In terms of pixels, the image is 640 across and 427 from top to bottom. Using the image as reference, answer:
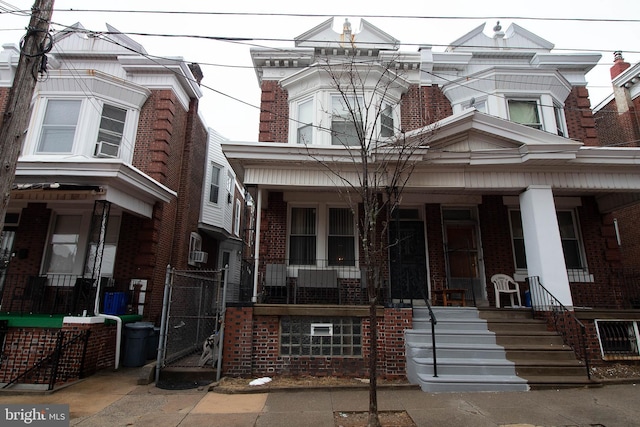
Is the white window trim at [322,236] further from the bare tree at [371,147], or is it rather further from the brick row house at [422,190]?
the bare tree at [371,147]

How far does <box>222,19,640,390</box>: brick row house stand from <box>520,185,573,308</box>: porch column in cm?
3

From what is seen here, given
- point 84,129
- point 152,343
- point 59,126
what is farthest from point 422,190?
point 59,126

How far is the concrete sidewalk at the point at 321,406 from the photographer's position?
4.92 m

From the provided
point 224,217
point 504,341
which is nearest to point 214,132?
point 224,217

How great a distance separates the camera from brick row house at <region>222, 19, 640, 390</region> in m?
7.33

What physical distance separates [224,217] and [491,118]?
480 inches

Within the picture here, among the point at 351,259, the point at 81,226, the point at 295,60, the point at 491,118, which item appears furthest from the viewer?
the point at 295,60

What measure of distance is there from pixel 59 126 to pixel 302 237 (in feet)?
27.3

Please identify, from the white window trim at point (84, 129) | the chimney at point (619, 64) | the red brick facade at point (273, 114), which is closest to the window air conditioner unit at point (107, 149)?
the white window trim at point (84, 129)

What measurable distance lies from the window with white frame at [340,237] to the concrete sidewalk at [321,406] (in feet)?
13.7

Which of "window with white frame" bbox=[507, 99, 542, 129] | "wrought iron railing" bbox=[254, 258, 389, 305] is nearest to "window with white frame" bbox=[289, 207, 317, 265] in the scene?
"wrought iron railing" bbox=[254, 258, 389, 305]

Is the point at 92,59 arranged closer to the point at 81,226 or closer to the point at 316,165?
the point at 81,226

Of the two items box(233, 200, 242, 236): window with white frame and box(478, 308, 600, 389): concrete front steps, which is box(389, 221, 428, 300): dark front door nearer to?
box(478, 308, 600, 389): concrete front steps

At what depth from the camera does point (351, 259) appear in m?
9.86
